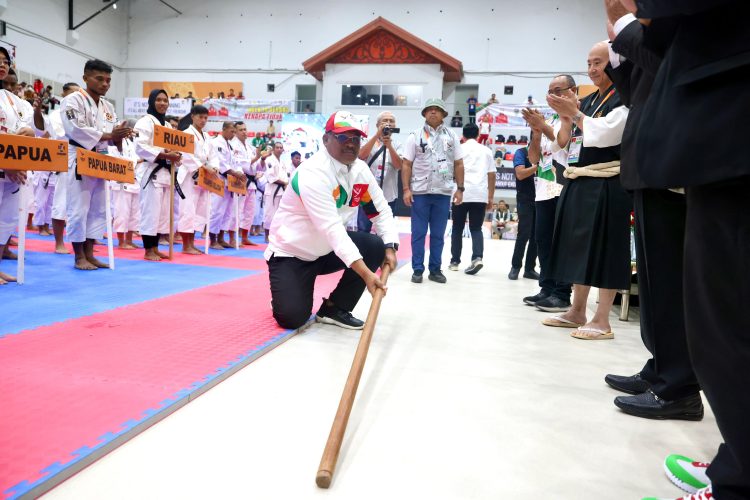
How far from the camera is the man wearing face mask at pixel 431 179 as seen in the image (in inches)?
184

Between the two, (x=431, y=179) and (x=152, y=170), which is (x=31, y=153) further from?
(x=431, y=179)

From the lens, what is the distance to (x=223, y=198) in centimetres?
632

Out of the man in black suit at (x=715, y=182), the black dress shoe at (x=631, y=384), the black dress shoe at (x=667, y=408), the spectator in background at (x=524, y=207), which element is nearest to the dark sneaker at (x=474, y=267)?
the spectator in background at (x=524, y=207)

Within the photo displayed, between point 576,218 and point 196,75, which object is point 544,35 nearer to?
point 196,75

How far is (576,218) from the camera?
2.71m

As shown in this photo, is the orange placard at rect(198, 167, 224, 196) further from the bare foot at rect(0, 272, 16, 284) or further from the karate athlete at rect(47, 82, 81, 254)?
the bare foot at rect(0, 272, 16, 284)

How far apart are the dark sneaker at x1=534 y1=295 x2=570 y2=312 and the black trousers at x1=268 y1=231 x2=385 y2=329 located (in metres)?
1.35

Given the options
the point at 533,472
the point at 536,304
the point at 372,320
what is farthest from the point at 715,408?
the point at 536,304

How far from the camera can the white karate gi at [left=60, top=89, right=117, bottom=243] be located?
3.85m

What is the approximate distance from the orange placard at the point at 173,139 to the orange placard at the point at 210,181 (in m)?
0.43

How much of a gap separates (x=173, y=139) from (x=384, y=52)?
501 inches

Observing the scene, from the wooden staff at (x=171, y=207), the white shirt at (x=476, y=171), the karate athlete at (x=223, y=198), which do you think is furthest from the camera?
the karate athlete at (x=223, y=198)

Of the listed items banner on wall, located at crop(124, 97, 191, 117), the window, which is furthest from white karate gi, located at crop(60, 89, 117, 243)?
banner on wall, located at crop(124, 97, 191, 117)

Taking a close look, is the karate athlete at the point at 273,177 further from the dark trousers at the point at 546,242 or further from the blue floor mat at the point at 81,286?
the dark trousers at the point at 546,242
